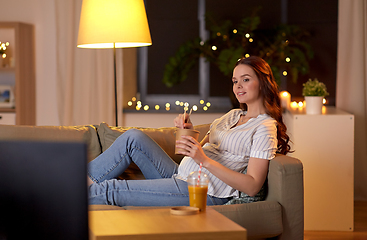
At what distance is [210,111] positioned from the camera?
417 cm

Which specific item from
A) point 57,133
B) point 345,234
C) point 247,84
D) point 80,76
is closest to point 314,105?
point 345,234

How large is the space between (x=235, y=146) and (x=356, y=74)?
2227 millimetres

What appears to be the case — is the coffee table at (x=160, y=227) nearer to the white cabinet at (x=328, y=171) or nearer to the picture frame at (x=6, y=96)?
the white cabinet at (x=328, y=171)

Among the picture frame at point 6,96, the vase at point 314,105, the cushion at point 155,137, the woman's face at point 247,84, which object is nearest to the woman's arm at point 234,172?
the woman's face at point 247,84

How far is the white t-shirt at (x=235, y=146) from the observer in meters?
1.86

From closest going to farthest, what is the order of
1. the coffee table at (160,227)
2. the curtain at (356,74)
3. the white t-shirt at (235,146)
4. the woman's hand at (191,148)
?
1. the coffee table at (160,227)
2. the woman's hand at (191,148)
3. the white t-shirt at (235,146)
4. the curtain at (356,74)

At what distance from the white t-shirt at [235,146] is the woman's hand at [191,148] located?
0.18 metres

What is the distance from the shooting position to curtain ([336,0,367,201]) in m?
3.71

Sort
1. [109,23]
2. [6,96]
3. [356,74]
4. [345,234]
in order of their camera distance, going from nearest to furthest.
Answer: [109,23], [345,234], [356,74], [6,96]

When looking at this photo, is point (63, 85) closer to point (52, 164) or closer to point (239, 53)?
point (239, 53)

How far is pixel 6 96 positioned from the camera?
13.1 ft

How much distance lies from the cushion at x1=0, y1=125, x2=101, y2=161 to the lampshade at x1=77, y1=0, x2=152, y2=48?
1.86 ft

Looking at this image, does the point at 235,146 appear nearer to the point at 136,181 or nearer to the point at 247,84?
the point at 247,84

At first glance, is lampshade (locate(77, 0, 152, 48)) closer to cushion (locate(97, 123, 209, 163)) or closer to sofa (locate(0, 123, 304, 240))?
cushion (locate(97, 123, 209, 163))
